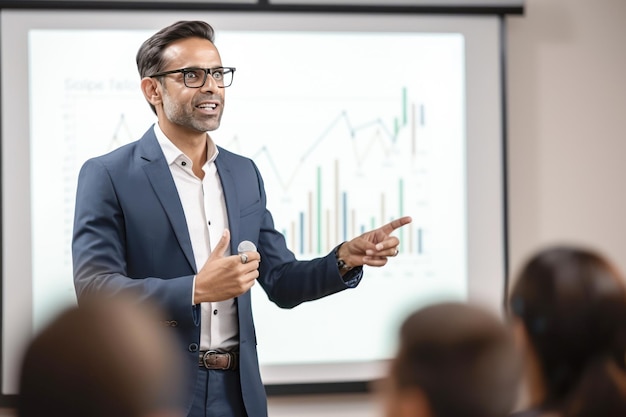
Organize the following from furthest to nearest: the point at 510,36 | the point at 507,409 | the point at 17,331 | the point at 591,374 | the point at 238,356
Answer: the point at 510,36 → the point at 17,331 → the point at 238,356 → the point at 591,374 → the point at 507,409

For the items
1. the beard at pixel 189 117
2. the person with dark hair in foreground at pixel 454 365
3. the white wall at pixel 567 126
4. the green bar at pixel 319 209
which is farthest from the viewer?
the white wall at pixel 567 126

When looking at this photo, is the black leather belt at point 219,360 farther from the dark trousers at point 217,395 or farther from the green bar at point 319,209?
the green bar at point 319,209

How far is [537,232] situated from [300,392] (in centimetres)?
118

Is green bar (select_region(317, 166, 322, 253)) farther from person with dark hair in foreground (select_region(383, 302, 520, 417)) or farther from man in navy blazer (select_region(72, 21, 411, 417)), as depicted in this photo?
person with dark hair in foreground (select_region(383, 302, 520, 417))

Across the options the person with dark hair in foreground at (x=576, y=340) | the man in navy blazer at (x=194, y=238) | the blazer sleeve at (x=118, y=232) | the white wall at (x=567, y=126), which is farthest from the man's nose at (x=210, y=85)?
the white wall at (x=567, y=126)

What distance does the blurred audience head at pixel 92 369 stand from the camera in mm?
902

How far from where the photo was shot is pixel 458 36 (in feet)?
11.3

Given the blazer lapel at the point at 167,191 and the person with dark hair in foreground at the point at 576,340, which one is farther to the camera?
the blazer lapel at the point at 167,191

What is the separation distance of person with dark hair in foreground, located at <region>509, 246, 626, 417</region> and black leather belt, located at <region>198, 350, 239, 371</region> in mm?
1123

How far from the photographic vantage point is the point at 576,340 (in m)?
1.23

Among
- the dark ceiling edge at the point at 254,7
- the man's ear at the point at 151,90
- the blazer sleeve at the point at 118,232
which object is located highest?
the dark ceiling edge at the point at 254,7

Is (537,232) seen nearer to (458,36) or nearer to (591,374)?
(458,36)

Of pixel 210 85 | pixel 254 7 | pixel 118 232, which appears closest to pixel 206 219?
pixel 118 232

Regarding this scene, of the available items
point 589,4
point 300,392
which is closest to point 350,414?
point 300,392
